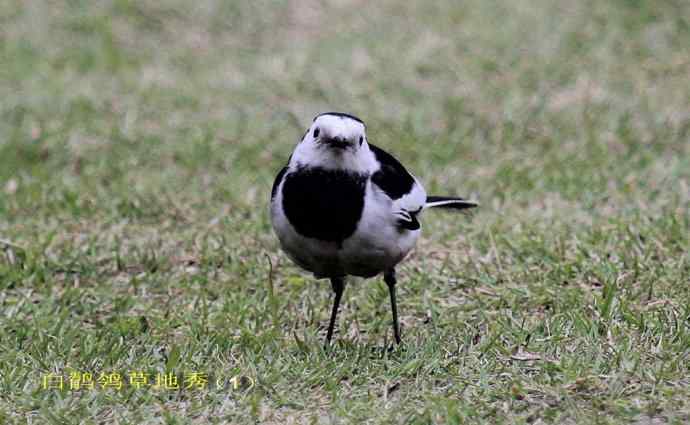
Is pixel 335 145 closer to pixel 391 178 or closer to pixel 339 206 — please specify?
pixel 339 206

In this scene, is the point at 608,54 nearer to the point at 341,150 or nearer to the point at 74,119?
the point at 74,119

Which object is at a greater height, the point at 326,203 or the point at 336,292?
the point at 326,203

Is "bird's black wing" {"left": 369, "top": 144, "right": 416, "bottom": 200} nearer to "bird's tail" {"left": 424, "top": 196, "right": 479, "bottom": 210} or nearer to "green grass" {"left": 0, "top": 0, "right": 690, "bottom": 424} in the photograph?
"bird's tail" {"left": 424, "top": 196, "right": 479, "bottom": 210}

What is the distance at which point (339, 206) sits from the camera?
12.9 ft

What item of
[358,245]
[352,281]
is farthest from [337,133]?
[352,281]

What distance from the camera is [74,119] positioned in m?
7.57

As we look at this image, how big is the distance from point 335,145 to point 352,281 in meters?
0.97

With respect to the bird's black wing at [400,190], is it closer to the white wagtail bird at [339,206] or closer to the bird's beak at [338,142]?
the white wagtail bird at [339,206]

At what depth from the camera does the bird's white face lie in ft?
12.7

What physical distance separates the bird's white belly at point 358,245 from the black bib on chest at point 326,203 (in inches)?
1.2

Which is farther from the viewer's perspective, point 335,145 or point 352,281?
point 352,281

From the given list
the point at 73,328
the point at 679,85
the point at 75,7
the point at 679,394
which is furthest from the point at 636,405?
the point at 75,7

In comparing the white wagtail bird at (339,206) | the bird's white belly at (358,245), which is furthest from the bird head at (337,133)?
the bird's white belly at (358,245)

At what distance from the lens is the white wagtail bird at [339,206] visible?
394 cm
